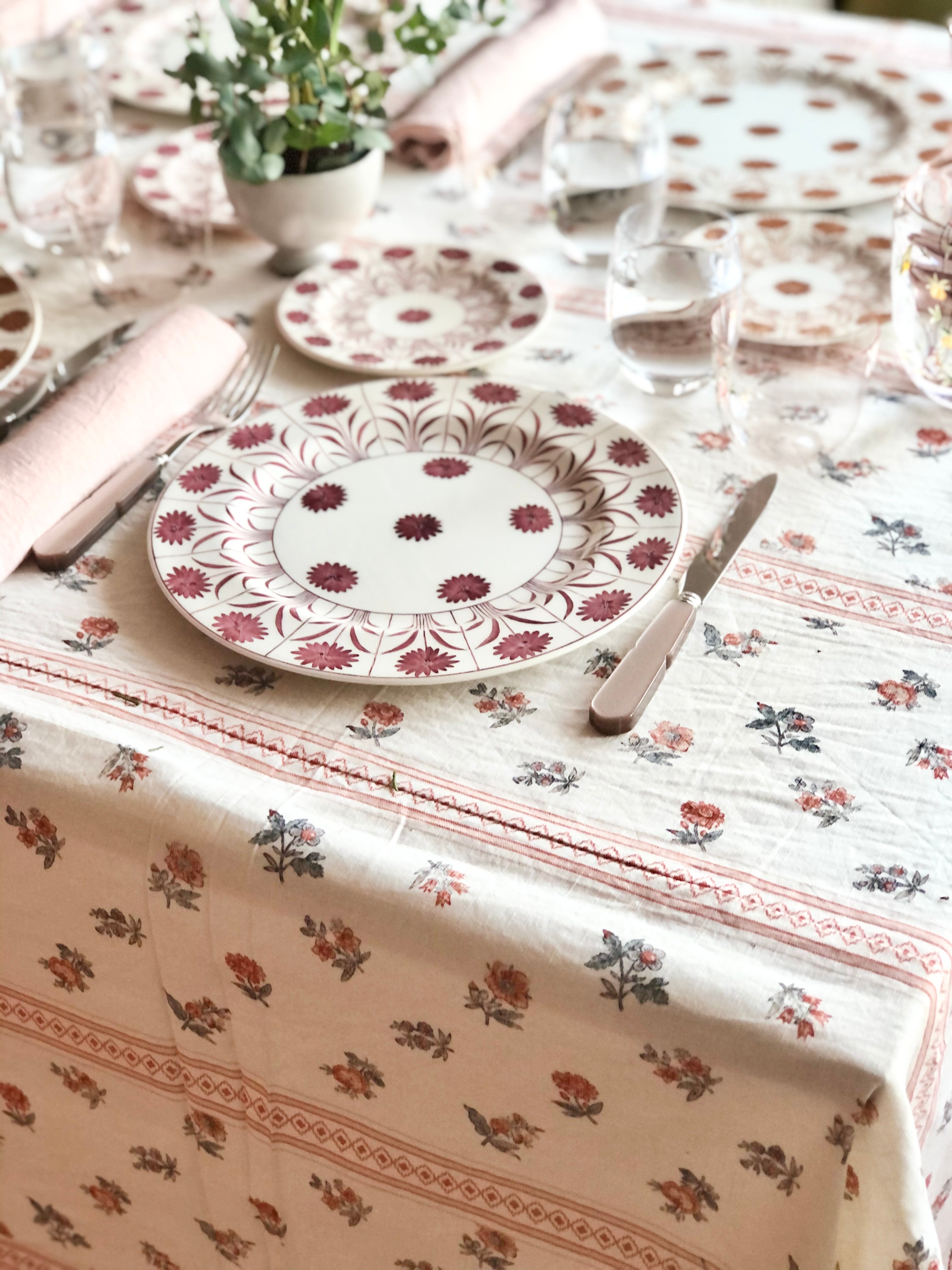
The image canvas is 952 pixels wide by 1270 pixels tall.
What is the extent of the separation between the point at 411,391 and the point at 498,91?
19.6 inches

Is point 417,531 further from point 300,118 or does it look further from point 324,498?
point 300,118

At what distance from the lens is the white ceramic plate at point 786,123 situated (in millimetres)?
1146

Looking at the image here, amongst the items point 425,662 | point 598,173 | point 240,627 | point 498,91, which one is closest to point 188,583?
point 240,627

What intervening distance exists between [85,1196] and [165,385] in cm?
55

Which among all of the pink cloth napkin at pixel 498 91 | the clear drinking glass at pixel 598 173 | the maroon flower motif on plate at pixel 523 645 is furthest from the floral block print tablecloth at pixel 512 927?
the pink cloth napkin at pixel 498 91

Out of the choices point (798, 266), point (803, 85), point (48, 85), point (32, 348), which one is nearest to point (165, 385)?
point (32, 348)

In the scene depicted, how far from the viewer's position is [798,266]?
1.05m

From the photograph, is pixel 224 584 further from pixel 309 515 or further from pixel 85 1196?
pixel 85 1196

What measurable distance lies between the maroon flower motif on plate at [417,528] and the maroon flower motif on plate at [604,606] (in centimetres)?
12

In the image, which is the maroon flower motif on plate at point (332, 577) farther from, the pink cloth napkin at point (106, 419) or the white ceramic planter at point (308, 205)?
the white ceramic planter at point (308, 205)

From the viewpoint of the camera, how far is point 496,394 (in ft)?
2.94

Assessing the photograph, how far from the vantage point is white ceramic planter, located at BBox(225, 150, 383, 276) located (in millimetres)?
1021

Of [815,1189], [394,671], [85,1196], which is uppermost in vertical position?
[394,671]

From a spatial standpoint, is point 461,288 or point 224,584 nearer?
Result: point 224,584
